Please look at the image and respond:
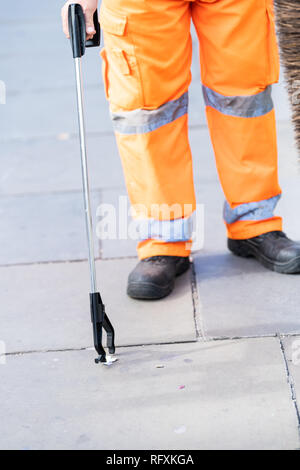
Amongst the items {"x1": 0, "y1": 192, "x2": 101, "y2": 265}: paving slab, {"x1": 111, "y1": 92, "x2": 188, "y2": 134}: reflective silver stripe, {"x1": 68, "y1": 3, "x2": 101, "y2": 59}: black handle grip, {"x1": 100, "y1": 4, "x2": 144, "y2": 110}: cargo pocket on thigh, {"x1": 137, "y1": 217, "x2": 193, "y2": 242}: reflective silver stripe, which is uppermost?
{"x1": 68, "y1": 3, "x2": 101, "y2": 59}: black handle grip

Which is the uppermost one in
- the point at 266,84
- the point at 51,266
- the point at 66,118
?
the point at 266,84

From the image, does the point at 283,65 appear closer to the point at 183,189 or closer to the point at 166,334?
the point at 183,189

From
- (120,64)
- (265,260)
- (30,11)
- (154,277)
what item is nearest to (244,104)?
(120,64)

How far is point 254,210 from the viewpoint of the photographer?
2.88m

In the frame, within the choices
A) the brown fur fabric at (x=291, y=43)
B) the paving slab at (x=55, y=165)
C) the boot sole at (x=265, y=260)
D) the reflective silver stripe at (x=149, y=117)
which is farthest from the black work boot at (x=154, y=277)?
the paving slab at (x=55, y=165)

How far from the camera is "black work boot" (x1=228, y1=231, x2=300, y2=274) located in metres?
2.78

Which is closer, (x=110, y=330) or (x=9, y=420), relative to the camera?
(x=9, y=420)

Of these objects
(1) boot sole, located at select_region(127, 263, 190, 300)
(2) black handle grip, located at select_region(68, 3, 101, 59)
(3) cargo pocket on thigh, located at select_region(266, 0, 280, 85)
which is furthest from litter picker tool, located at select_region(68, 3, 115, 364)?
(3) cargo pocket on thigh, located at select_region(266, 0, 280, 85)

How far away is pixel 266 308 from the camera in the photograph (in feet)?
8.34

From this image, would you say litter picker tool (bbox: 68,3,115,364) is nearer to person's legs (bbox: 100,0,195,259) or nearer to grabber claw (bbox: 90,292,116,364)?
grabber claw (bbox: 90,292,116,364)

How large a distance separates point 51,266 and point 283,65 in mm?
1254

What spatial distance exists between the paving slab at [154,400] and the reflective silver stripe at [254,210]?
685 millimetres
